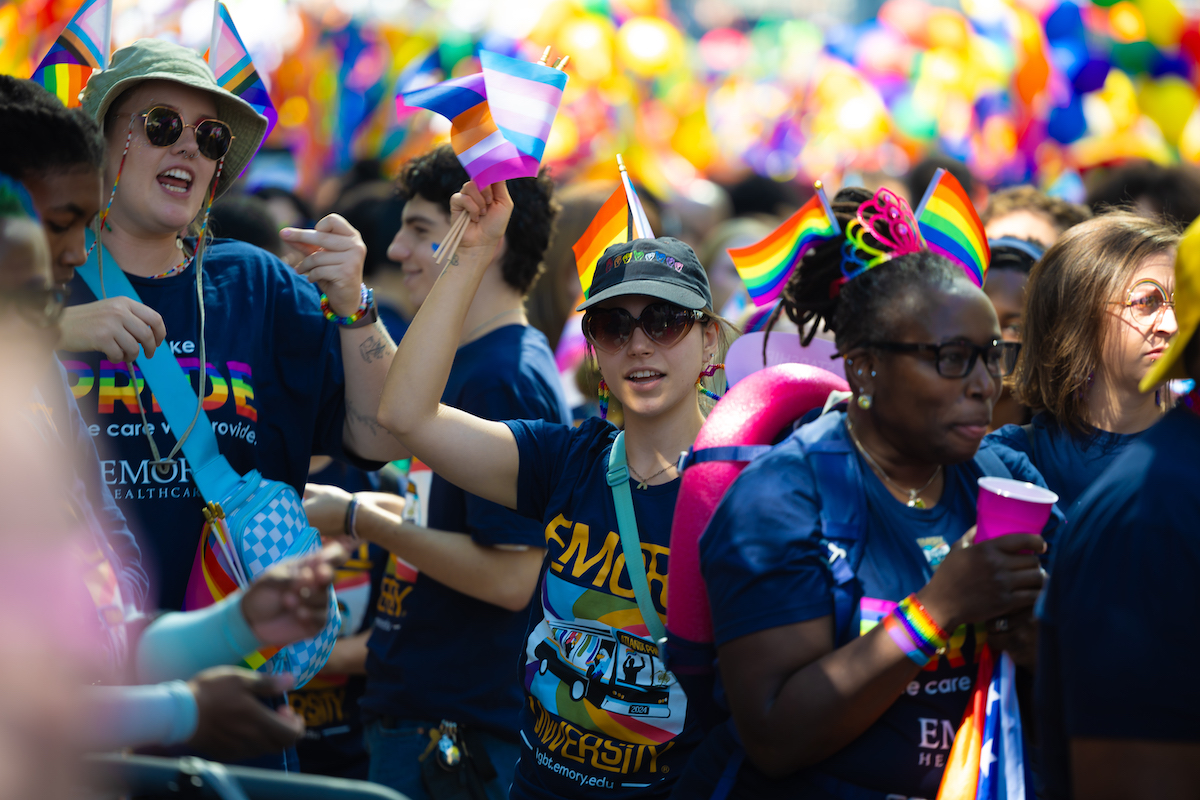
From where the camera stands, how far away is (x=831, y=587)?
1842 mm

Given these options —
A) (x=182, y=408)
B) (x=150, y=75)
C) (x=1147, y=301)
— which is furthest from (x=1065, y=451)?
(x=150, y=75)

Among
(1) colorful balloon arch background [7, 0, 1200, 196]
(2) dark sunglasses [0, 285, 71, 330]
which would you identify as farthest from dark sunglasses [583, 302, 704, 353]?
(1) colorful balloon arch background [7, 0, 1200, 196]

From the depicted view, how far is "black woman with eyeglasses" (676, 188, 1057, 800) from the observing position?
69.4 inches

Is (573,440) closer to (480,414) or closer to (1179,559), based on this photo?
(480,414)

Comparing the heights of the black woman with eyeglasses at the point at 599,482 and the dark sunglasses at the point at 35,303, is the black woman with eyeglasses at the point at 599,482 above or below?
below

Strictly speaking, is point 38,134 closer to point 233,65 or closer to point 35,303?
point 35,303

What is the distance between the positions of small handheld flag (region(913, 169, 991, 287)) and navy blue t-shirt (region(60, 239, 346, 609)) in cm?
153

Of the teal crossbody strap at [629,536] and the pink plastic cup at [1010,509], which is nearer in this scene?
the pink plastic cup at [1010,509]

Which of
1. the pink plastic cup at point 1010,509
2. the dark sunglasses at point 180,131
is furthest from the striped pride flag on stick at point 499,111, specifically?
the pink plastic cup at point 1010,509

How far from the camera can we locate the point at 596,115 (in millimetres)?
9938

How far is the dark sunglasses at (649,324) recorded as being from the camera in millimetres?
2500

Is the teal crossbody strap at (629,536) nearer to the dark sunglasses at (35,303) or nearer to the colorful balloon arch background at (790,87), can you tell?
the dark sunglasses at (35,303)

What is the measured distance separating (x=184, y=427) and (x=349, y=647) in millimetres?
1487

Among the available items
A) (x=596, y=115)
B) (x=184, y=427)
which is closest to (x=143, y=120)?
(x=184, y=427)
